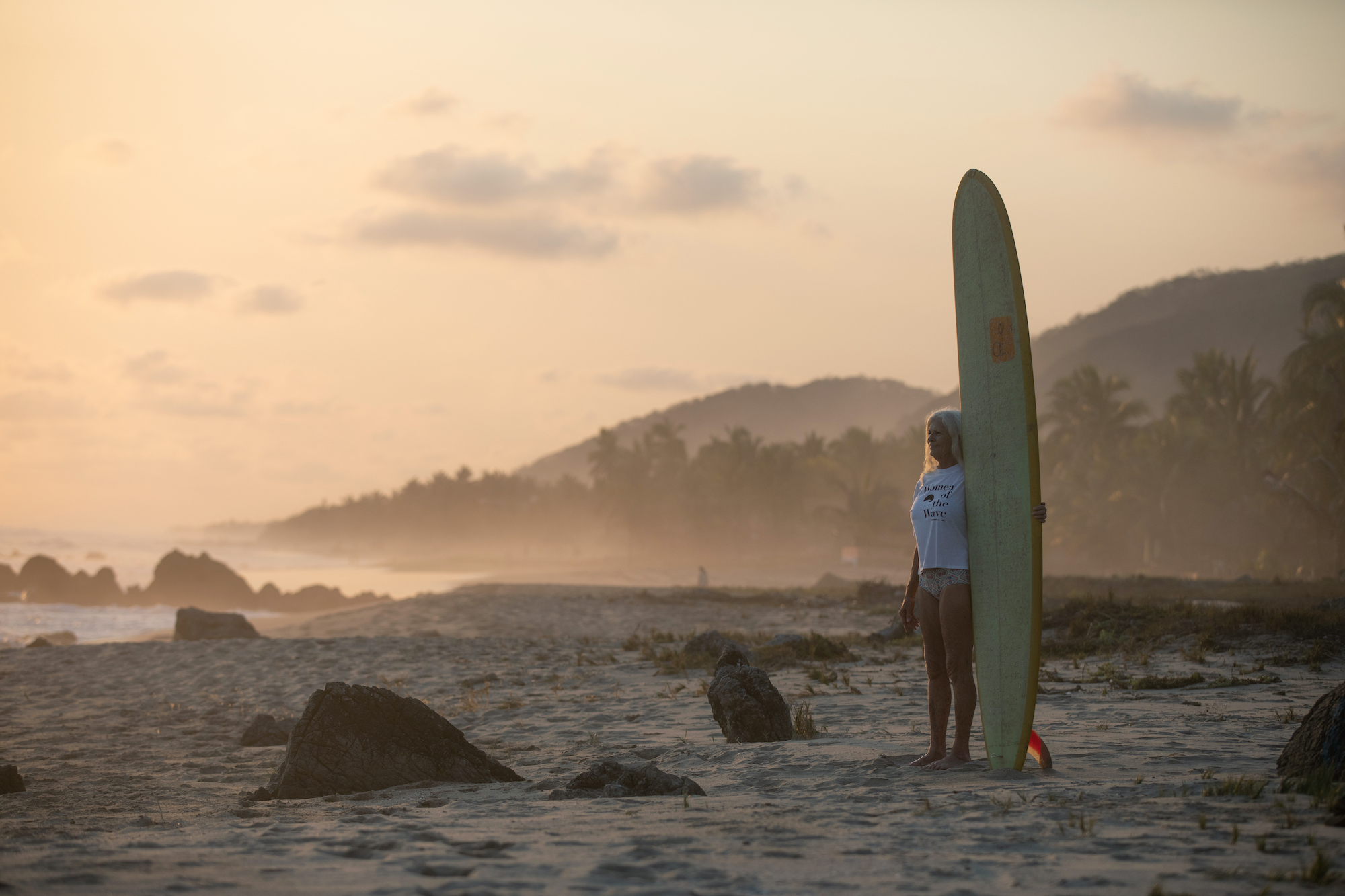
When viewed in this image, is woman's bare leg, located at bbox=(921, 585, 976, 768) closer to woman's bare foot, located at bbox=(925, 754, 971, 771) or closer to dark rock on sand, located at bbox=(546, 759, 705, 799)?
woman's bare foot, located at bbox=(925, 754, 971, 771)

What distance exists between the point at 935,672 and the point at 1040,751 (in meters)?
0.64

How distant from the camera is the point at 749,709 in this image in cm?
593

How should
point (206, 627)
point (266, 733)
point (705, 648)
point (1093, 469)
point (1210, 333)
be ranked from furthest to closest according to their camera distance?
point (1210, 333) < point (1093, 469) < point (206, 627) < point (705, 648) < point (266, 733)

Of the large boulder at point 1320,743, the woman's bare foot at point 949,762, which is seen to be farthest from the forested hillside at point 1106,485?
the woman's bare foot at point 949,762

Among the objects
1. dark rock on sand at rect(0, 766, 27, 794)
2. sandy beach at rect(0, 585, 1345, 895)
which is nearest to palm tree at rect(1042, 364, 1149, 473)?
sandy beach at rect(0, 585, 1345, 895)

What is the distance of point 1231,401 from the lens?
4344 centimetres

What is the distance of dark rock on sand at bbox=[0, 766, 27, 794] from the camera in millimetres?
Result: 5703

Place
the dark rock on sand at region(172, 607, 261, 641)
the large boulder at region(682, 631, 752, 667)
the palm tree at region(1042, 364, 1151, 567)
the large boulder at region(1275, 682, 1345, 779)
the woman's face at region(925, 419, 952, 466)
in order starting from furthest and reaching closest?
1. the palm tree at region(1042, 364, 1151, 567)
2. the dark rock on sand at region(172, 607, 261, 641)
3. the large boulder at region(682, 631, 752, 667)
4. the woman's face at region(925, 419, 952, 466)
5. the large boulder at region(1275, 682, 1345, 779)

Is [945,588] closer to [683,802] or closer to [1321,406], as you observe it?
[683,802]

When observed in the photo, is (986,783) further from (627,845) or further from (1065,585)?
(1065,585)

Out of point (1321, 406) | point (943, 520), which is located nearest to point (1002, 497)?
point (943, 520)

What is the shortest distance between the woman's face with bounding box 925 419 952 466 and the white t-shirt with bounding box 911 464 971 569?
2.6 inches

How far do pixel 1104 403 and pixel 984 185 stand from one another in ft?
175

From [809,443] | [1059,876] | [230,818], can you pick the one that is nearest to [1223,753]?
[1059,876]
